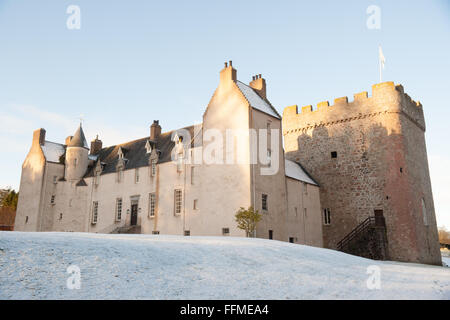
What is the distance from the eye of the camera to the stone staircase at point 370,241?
91.1ft

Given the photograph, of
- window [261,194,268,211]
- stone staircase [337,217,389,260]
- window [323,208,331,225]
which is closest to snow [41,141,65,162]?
window [261,194,268,211]

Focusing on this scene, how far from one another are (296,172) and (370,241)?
8.27 metres

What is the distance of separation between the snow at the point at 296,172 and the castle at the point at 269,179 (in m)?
0.22

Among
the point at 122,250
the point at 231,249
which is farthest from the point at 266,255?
the point at 122,250

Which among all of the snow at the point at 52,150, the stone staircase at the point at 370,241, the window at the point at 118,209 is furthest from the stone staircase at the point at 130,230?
the stone staircase at the point at 370,241

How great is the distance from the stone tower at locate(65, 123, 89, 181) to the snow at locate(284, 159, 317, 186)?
22.0 metres

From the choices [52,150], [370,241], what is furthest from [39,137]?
[370,241]

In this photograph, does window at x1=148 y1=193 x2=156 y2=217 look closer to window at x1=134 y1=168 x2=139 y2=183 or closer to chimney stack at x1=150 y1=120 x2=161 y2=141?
window at x1=134 y1=168 x2=139 y2=183

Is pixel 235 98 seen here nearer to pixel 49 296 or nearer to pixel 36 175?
pixel 49 296

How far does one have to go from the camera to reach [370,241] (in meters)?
28.5

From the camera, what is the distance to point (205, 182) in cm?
2798

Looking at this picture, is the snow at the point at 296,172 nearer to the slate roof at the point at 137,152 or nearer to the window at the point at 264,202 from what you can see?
the window at the point at 264,202

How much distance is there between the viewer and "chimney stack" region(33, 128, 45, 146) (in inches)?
1645

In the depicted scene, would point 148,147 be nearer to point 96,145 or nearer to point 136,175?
point 136,175
